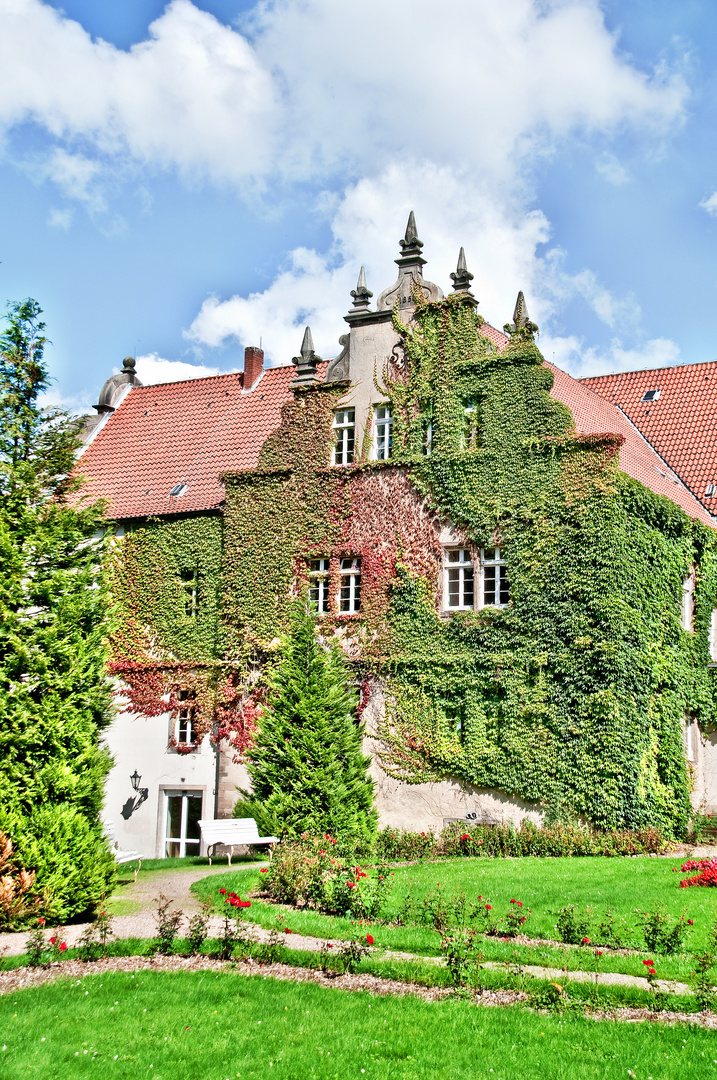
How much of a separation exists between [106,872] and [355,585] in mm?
12365

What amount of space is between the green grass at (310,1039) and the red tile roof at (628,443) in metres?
17.7

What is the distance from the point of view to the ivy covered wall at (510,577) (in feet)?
76.9

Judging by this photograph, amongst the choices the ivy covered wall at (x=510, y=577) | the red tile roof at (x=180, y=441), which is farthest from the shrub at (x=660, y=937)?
the red tile roof at (x=180, y=441)

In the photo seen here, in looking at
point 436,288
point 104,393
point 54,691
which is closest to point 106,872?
point 54,691

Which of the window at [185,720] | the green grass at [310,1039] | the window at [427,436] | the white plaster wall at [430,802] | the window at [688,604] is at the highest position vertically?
the window at [427,436]

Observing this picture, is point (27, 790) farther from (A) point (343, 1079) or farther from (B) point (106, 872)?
(A) point (343, 1079)

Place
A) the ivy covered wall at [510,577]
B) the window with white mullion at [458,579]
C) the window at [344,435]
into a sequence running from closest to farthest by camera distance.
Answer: the ivy covered wall at [510,577] < the window with white mullion at [458,579] < the window at [344,435]

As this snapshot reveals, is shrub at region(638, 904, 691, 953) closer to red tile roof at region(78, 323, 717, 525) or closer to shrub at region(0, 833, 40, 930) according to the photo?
shrub at region(0, 833, 40, 930)

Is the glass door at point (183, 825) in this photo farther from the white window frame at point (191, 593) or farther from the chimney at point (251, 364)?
the chimney at point (251, 364)

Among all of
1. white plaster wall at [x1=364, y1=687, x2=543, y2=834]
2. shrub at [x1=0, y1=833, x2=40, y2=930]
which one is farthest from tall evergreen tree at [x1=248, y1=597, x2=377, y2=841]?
shrub at [x1=0, y1=833, x2=40, y2=930]

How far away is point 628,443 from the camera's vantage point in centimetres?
3050

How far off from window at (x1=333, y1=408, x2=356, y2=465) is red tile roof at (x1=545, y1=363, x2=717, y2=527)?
213 inches

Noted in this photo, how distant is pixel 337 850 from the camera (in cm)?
1895

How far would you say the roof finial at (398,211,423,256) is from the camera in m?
27.6
